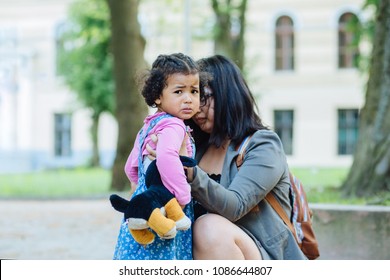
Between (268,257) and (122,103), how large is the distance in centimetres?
1151

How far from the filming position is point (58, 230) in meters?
8.88

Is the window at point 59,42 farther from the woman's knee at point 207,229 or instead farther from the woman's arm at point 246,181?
the woman's knee at point 207,229

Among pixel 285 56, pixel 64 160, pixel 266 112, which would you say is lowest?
pixel 64 160

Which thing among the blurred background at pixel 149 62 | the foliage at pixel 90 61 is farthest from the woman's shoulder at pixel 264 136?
the foliage at pixel 90 61

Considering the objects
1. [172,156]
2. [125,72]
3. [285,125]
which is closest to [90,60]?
[285,125]

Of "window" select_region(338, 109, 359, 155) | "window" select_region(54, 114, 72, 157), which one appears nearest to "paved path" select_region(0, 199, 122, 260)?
"window" select_region(338, 109, 359, 155)

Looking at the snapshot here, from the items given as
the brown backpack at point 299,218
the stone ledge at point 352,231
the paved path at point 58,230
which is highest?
the brown backpack at point 299,218

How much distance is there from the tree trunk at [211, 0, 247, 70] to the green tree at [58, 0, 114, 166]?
806 cm

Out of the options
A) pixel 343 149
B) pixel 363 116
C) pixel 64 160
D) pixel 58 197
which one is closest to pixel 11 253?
pixel 363 116

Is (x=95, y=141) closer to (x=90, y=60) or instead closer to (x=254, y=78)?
(x=90, y=60)

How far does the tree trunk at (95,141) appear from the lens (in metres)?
31.7

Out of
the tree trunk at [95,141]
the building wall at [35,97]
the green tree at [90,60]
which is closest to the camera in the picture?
the green tree at [90,60]
